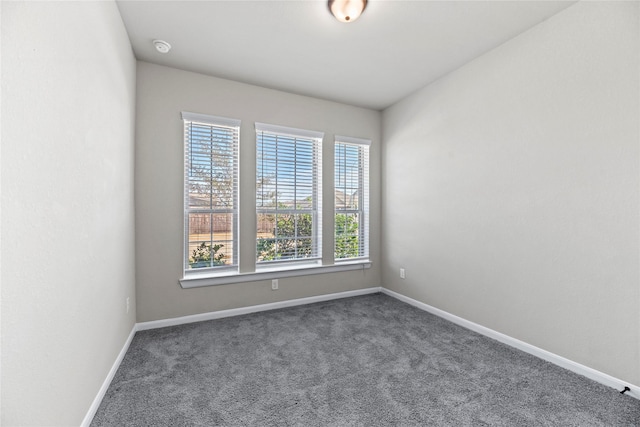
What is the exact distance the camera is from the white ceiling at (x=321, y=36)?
83.6 inches

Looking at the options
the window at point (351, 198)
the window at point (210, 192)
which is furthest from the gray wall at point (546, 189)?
the window at point (210, 192)

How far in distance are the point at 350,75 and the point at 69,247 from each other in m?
2.87

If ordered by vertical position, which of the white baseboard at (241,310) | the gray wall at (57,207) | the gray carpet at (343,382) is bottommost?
the gray carpet at (343,382)

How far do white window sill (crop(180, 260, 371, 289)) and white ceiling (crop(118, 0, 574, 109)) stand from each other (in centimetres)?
218

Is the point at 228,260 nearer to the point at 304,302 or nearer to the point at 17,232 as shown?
the point at 304,302

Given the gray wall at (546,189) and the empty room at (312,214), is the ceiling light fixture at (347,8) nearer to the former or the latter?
the empty room at (312,214)

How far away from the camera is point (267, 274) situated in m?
3.37

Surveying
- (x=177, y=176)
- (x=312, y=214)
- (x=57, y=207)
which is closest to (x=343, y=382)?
(x=57, y=207)

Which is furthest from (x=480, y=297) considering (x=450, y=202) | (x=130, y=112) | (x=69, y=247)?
(x=130, y=112)

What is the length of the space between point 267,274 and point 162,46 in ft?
8.16

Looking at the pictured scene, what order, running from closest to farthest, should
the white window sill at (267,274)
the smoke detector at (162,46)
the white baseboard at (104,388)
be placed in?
the white baseboard at (104,388) < the smoke detector at (162,46) < the white window sill at (267,274)

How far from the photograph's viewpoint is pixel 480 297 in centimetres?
279

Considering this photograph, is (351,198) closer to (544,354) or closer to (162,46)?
(544,354)

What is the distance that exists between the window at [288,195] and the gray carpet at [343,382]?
1.03m
